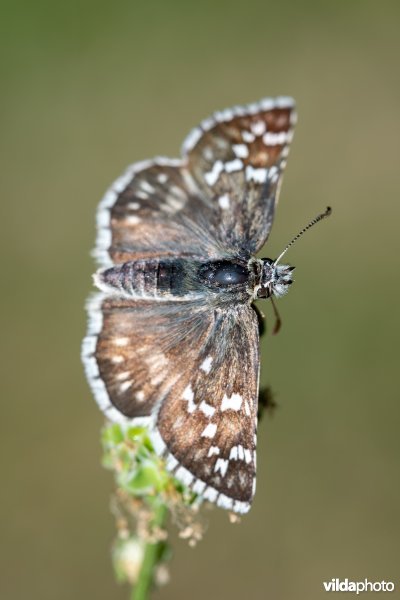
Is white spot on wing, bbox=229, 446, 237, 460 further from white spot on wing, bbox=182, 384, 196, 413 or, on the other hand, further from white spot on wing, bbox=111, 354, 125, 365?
white spot on wing, bbox=111, 354, 125, 365

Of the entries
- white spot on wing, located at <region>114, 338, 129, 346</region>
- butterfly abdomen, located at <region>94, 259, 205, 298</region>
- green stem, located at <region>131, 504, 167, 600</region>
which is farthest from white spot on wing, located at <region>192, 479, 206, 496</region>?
butterfly abdomen, located at <region>94, 259, 205, 298</region>

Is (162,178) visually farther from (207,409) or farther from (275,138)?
(207,409)

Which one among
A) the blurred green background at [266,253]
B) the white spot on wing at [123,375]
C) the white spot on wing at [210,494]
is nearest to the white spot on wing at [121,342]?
the white spot on wing at [123,375]

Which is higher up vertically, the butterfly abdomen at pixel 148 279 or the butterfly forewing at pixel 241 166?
the butterfly forewing at pixel 241 166

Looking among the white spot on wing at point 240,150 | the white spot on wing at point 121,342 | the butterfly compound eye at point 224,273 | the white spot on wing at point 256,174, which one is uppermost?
the white spot on wing at point 240,150

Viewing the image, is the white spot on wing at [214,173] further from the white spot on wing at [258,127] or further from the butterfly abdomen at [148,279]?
the butterfly abdomen at [148,279]
